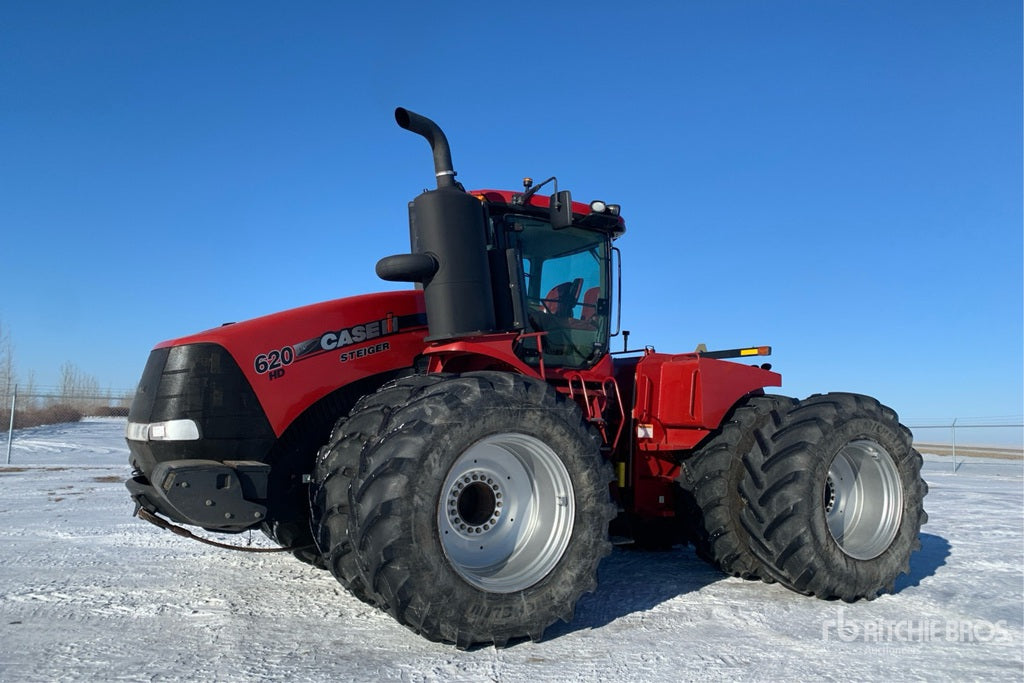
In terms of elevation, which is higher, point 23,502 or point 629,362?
point 629,362

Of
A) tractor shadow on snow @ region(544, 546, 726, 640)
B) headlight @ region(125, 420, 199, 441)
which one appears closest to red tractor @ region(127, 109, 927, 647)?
headlight @ region(125, 420, 199, 441)

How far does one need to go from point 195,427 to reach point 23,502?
5.86 metres

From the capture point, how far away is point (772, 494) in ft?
15.5

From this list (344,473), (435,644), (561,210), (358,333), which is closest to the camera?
(435,644)

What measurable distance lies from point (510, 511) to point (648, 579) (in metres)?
1.65

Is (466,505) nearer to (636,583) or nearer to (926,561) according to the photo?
(636,583)

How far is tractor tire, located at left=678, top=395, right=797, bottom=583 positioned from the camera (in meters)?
5.09

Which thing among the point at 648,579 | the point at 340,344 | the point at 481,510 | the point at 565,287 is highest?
the point at 565,287

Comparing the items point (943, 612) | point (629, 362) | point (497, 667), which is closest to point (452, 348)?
point (497, 667)

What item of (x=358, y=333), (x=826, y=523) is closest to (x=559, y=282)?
(x=358, y=333)

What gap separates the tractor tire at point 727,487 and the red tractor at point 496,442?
0.02 meters

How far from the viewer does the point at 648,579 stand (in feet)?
17.4

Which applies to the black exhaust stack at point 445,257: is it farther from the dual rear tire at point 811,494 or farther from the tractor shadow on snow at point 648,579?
the dual rear tire at point 811,494

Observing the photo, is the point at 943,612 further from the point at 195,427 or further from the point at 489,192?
the point at 195,427
